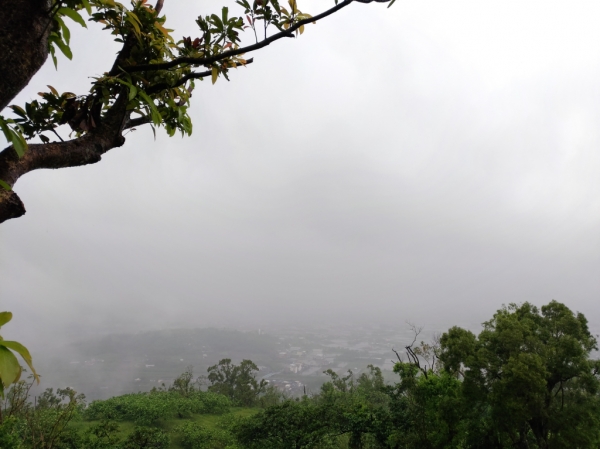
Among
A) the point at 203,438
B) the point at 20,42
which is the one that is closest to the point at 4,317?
the point at 20,42

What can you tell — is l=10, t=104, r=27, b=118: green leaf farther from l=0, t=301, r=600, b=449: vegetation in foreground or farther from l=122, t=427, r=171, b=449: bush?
l=122, t=427, r=171, b=449: bush

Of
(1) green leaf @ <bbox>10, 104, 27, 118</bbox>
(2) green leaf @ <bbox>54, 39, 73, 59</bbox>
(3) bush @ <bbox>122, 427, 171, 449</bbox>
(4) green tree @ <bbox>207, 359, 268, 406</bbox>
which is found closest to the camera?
(2) green leaf @ <bbox>54, 39, 73, 59</bbox>

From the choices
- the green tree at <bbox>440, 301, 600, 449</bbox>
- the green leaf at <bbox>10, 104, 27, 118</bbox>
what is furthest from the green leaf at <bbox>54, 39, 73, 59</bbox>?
the green tree at <bbox>440, 301, 600, 449</bbox>

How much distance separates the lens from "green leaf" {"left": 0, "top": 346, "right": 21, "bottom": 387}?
681 millimetres

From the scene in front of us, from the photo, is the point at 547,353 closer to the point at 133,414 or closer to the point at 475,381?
the point at 475,381

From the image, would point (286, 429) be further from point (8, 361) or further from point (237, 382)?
point (237, 382)

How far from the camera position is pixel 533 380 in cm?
720

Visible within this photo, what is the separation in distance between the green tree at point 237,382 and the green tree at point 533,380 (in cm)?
2153

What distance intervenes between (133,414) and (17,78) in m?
20.6

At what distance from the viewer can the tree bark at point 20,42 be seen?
948 mm

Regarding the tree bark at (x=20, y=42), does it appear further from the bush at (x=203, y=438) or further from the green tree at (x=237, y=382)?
the green tree at (x=237, y=382)

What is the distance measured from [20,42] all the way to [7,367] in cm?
93

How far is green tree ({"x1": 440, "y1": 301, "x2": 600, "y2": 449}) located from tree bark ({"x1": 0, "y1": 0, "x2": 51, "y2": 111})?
9.28 metres

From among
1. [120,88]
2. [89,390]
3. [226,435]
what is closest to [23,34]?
[120,88]
